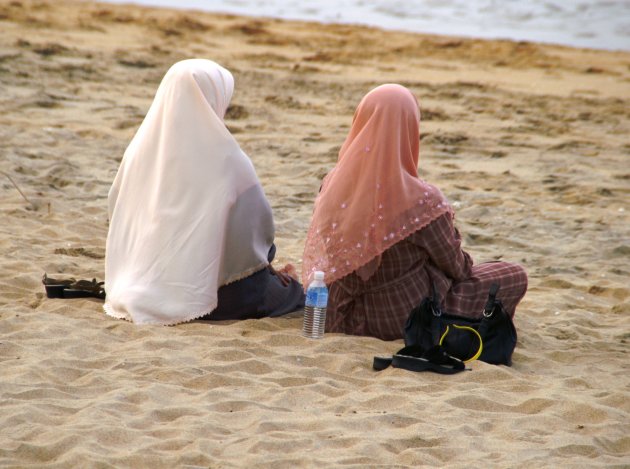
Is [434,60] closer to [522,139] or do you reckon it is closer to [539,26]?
[522,139]

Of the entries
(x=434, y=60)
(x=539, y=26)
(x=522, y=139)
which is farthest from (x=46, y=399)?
(x=539, y=26)

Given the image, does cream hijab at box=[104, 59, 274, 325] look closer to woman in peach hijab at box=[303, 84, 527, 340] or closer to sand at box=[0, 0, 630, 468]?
sand at box=[0, 0, 630, 468]

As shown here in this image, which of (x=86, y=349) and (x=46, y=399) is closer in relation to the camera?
(x=46, y=399)

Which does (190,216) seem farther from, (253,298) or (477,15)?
(477,15)

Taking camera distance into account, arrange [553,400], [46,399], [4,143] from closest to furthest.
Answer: [46,399], [553,400], [4,143]

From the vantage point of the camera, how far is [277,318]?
5102 millimetres

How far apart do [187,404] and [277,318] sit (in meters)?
1.26

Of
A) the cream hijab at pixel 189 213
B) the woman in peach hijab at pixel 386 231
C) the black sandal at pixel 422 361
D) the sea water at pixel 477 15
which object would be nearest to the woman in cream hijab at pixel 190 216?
the cream hijab at pixel 189 213

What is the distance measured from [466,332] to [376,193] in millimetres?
716

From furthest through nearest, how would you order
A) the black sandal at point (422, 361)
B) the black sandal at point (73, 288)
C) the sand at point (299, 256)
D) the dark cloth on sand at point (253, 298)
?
the black sandal at point (73, 288), the dark cloth on sand at point (253, 298), the black sandal at point (422, 361), the sand at point (299, 256)

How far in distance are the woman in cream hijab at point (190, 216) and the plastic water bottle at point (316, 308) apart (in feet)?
1.24

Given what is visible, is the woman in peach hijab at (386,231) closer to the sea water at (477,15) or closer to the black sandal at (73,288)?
the black sandal at (73,288)

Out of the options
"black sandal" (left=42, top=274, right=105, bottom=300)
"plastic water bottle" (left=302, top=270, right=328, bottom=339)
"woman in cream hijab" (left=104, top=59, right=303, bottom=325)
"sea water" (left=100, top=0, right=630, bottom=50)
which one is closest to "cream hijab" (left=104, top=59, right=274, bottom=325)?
"woman in cream hijab" (left=104, top=59, right=303, bottom=325)

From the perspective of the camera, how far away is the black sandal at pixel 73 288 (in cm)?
520
